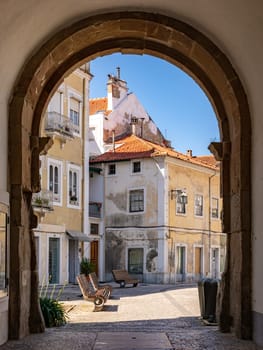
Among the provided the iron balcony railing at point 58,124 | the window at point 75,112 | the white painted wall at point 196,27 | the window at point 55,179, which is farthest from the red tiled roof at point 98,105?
the white painted wall at point 196,27

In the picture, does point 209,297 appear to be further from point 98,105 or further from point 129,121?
point 98,105

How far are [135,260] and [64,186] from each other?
7.15m

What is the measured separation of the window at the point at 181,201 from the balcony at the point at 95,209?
3841 mm

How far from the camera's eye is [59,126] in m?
24.0

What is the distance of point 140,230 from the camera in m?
30.5

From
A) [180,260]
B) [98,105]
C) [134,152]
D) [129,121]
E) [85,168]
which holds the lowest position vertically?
[180,260]

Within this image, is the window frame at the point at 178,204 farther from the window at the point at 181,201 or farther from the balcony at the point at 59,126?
the balcony at the point at 59,126

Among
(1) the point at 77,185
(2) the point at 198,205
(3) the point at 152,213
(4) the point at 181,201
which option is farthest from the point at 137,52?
(2) the point at 198,205

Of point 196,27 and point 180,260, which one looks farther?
point 180,260

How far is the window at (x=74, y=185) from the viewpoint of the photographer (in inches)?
1006

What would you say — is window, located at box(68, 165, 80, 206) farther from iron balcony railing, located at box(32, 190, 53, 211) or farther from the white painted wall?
the white painted wall

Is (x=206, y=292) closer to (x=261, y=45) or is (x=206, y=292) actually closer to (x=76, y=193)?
(x=261, y=45)

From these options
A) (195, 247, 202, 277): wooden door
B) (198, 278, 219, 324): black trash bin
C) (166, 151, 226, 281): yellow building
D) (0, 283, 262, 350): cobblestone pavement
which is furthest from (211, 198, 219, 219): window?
(198, 278, 219, 324): black trash bin

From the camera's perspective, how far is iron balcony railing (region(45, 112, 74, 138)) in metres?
23.7
